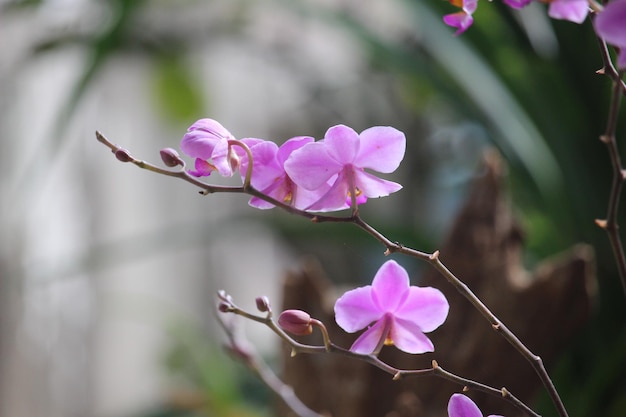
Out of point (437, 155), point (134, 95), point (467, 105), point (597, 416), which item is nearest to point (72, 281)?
point (134, 95)

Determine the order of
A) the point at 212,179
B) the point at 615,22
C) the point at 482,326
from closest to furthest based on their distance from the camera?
the point at 615,22, the point at 482,326, the point at 212,179

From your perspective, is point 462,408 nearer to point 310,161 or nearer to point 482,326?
point 310,161

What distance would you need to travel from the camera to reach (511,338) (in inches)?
6.9

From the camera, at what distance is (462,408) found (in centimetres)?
17

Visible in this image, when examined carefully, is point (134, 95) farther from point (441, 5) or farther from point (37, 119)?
point (441, 5)

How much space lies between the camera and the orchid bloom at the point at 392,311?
0.59 feet

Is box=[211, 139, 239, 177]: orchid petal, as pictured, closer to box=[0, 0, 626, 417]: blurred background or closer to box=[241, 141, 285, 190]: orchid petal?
box=[241, 141, 285, 190]: orchid petal

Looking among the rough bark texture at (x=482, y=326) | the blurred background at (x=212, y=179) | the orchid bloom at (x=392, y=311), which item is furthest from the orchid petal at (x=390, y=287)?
the rough bark texture at (x=482, y=326)

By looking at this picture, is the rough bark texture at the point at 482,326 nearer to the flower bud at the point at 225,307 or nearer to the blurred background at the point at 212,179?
the blurred background at the point at 212,179

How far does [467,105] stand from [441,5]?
0.09 meters

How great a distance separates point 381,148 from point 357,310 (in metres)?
0.04

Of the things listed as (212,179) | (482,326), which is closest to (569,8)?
(482,326)

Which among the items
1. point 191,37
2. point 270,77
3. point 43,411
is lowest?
point 43,411

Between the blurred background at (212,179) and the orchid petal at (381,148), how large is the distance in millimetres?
128
